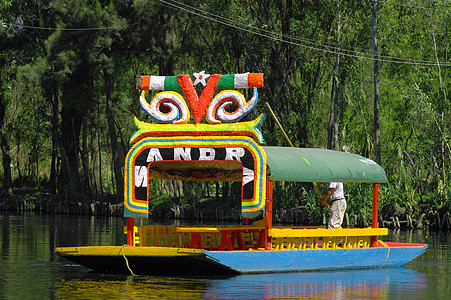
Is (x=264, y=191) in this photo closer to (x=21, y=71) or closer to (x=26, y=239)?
(x=26, y=239)

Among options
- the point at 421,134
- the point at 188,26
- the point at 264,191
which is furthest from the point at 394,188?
the point at 264,191

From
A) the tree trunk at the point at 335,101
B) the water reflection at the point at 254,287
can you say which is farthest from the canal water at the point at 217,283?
the tree trunk at the point at 335,101

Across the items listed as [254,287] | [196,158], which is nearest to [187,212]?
[196,158]

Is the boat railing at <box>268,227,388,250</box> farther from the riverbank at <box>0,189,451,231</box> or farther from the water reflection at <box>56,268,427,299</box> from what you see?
the riverbank at <box>0,189,451,231</box>

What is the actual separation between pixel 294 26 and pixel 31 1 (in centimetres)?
1679

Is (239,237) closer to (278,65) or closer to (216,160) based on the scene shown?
(216,160)

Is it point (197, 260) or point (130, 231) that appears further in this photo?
point (130, 231)

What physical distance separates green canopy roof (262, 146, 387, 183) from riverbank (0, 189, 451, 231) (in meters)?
12.9

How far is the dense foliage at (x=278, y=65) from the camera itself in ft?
130

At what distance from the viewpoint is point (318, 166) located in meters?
17.9

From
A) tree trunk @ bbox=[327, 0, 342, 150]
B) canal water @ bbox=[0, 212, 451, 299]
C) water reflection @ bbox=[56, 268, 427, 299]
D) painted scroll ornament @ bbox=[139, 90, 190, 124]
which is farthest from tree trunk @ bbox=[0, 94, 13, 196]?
water reflection @ bbox=[56, 268, 427, 299]

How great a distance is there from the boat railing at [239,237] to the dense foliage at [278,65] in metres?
17.6

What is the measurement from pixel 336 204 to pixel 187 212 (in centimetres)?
2410

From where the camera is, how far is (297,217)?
1506 inches
